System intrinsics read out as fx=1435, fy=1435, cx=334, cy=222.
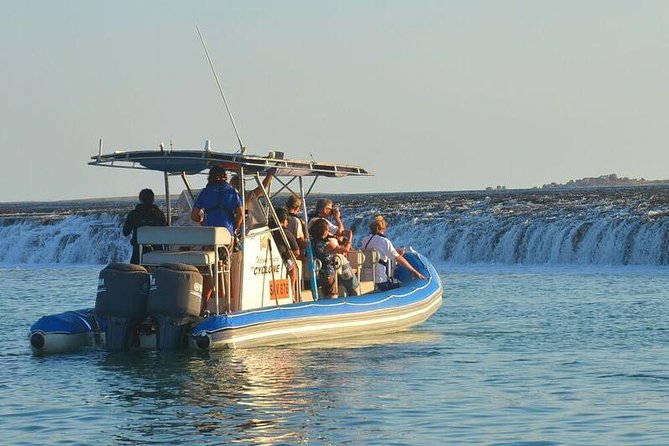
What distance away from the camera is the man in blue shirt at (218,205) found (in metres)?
16.7

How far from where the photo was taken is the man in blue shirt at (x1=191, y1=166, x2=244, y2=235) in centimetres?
1669

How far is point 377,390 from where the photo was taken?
13875 mm

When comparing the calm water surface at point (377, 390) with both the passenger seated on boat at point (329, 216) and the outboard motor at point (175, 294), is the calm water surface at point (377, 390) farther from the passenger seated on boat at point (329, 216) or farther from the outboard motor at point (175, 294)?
the passenger seated on boat at point (329, 216)

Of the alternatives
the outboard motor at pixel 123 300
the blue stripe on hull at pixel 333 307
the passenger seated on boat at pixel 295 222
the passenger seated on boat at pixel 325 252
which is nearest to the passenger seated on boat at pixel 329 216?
A: the passenger seated on boat at pixel 325 252

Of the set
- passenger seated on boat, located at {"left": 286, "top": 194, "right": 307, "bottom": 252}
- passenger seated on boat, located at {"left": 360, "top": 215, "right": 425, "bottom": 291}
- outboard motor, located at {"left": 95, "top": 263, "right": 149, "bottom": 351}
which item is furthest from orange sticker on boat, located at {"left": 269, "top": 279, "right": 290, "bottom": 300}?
passenger seated on boat, located at {"left": 360, "top": 215, "right": 425, "bottom": 291}

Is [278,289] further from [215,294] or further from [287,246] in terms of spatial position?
[215,294]

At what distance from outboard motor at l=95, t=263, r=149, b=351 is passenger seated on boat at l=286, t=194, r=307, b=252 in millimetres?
2647

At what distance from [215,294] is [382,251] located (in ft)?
13.3

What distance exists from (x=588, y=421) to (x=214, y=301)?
19.2 feet

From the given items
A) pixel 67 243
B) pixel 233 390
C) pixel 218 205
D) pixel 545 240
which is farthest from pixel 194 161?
pixel 67 243

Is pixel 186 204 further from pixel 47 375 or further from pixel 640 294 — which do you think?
pixel 640 294

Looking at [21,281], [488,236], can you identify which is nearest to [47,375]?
[21,281]

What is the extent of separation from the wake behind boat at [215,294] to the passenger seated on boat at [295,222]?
0.22 meters

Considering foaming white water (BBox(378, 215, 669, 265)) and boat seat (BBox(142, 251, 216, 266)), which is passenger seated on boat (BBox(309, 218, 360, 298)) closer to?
boat seat (BBox(142, 251, 216, 266))
